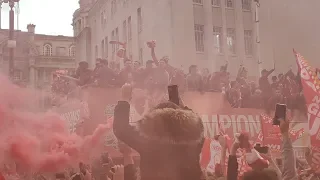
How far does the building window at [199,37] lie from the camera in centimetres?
778

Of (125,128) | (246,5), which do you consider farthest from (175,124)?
(246,5)

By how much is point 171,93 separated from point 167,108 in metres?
0.76

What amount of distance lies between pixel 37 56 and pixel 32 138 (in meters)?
1.19

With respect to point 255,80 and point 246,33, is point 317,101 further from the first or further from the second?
point 246,33

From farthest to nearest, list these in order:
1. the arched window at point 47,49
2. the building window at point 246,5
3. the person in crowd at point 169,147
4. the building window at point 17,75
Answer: the building window at point 246,5
the arched window at point 47,49
the building window at point 17,75
the person in crowd at point 169,147

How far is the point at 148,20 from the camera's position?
23.1 ft

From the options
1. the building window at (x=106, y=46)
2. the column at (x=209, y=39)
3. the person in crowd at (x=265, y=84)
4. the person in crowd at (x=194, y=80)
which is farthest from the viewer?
the person in crowd at (x=265, y=84)

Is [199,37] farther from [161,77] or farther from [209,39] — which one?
[161,77]

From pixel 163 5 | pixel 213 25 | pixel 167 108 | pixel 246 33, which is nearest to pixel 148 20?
pixel 163 5

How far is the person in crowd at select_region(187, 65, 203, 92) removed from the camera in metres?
7.27

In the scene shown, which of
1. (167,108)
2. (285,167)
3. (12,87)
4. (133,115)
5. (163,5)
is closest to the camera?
(285,167)

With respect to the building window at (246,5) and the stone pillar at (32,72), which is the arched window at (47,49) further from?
the building window at (246,5)

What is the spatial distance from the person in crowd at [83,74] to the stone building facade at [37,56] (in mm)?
92

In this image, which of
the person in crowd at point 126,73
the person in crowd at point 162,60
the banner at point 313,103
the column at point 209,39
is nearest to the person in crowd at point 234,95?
the column at point 209,39
